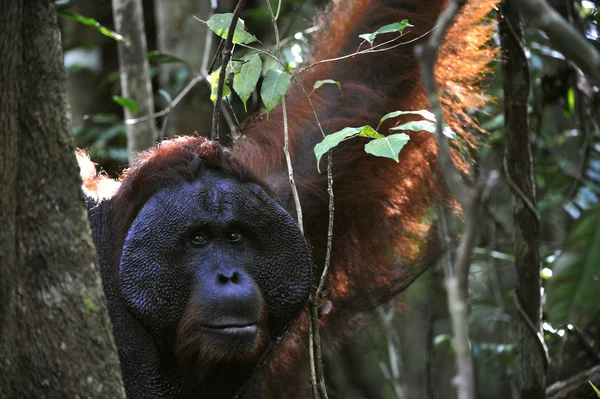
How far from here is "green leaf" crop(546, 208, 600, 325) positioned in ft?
4.17

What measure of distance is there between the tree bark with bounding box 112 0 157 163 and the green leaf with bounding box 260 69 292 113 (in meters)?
1.78

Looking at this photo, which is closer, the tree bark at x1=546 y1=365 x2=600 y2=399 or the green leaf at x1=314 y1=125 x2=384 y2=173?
the green leaf at x1=314 y1=125 x2=384 y2=173

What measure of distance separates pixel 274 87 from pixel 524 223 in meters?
1.17

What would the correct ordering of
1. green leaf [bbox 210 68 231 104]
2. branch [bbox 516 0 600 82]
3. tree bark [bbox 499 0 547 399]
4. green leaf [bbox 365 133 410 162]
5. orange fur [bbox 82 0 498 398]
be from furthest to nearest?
orange fur [bbox 82 0 498 398], tree bark [bbox 499 0 547 399], green leaf [bbox 210 68 231 104], green leaf [bbox 365 133 410 162], branch [bbox 516 0 600 82]

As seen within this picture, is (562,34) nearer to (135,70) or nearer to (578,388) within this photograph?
(578,388)

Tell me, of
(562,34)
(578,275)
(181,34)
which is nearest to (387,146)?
(578,275)

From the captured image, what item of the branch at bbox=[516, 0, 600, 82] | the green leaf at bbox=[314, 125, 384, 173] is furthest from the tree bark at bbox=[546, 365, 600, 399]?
the branch at bbox=[516, 0, 600, 82]

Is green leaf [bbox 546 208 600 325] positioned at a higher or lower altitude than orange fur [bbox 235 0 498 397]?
higher

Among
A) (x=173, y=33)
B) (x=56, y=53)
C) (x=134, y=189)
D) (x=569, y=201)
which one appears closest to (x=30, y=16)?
(x=56, y=53)

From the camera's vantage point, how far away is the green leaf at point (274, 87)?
7.71ft

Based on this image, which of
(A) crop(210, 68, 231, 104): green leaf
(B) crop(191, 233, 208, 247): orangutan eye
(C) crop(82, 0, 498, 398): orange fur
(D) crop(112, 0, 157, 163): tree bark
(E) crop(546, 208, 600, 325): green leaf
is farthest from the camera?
(D) crop(112, 0, 157, 163): tree bark

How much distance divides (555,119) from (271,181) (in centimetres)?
328

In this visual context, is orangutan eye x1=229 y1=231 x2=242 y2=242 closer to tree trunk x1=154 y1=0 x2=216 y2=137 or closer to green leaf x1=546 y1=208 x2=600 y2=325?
green leaf x1=546 y1=208 x2=600 y2=325

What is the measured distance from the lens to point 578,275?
4.24 feet
